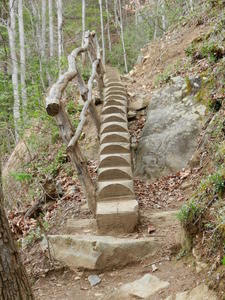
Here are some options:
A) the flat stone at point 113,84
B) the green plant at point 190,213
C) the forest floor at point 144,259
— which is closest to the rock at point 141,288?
the forest floor at point 144,259

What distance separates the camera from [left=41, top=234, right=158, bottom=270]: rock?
3875mm

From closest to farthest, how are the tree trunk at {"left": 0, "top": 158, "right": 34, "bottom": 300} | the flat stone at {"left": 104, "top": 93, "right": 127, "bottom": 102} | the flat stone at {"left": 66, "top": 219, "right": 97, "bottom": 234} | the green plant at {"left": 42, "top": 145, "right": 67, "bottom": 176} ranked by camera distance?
1. the tree trunk at {"left": 0, "top": 158, "right": 34, "bottom": 300}
2. the flat stone at {"left": 66, "top": 219, "right": 97, "bottom": 234}
3. the green plant at {"left": 42, "top": 145, "right": 67, "bottom": 176}
4. the flat stone at {"left": 104, "top": 93, "right": 127, "bottom": 102}

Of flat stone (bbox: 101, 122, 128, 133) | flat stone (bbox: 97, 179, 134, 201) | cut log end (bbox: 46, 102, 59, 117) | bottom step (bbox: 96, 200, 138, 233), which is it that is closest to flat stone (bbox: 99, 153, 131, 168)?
flat stone (bbox: 97, 179, 134, 201)

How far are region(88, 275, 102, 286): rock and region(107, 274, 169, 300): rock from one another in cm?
38

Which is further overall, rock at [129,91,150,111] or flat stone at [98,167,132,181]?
rock at [129,91,150,111]

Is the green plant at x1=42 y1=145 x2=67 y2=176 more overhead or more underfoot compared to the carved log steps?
more underfoot

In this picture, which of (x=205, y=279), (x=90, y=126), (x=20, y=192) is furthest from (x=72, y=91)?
(x=205, y=279)

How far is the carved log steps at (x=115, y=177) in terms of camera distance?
4.26m

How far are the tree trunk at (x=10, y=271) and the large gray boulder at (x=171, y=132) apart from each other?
12.2 ft

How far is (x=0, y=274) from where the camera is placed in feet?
7.47

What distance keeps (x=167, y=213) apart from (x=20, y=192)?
3736mm

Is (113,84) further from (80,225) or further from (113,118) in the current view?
(80,225)

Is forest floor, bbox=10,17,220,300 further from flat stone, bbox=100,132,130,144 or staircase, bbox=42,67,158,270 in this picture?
flat stone, bbox=100,132,130,144

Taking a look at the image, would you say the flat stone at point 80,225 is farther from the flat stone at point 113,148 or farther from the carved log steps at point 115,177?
the flat stone at point 113,148
